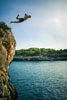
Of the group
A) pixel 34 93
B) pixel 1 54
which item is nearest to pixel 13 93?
pixel 34 93

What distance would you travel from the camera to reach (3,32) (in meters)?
26.2

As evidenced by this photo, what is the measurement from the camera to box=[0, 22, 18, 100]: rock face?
20.9m

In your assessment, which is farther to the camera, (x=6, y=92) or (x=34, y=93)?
(x=34, y=93)

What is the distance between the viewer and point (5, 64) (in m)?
24.6

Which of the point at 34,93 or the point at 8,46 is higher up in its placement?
the point at 8,46

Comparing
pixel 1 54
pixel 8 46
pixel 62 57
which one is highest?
pixel 8 46

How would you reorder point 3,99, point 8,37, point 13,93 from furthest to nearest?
point 8,37, point 13,93, point 3,99

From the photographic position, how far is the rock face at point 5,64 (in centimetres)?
2092

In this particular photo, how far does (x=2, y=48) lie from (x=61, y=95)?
16.8m

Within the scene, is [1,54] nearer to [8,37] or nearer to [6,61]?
[6,61]

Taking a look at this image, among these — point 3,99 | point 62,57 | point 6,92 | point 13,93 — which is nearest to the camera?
point 3,99

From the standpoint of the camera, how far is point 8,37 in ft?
87.9

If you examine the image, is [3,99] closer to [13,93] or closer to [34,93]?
[13,93]

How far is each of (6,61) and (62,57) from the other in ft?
549
